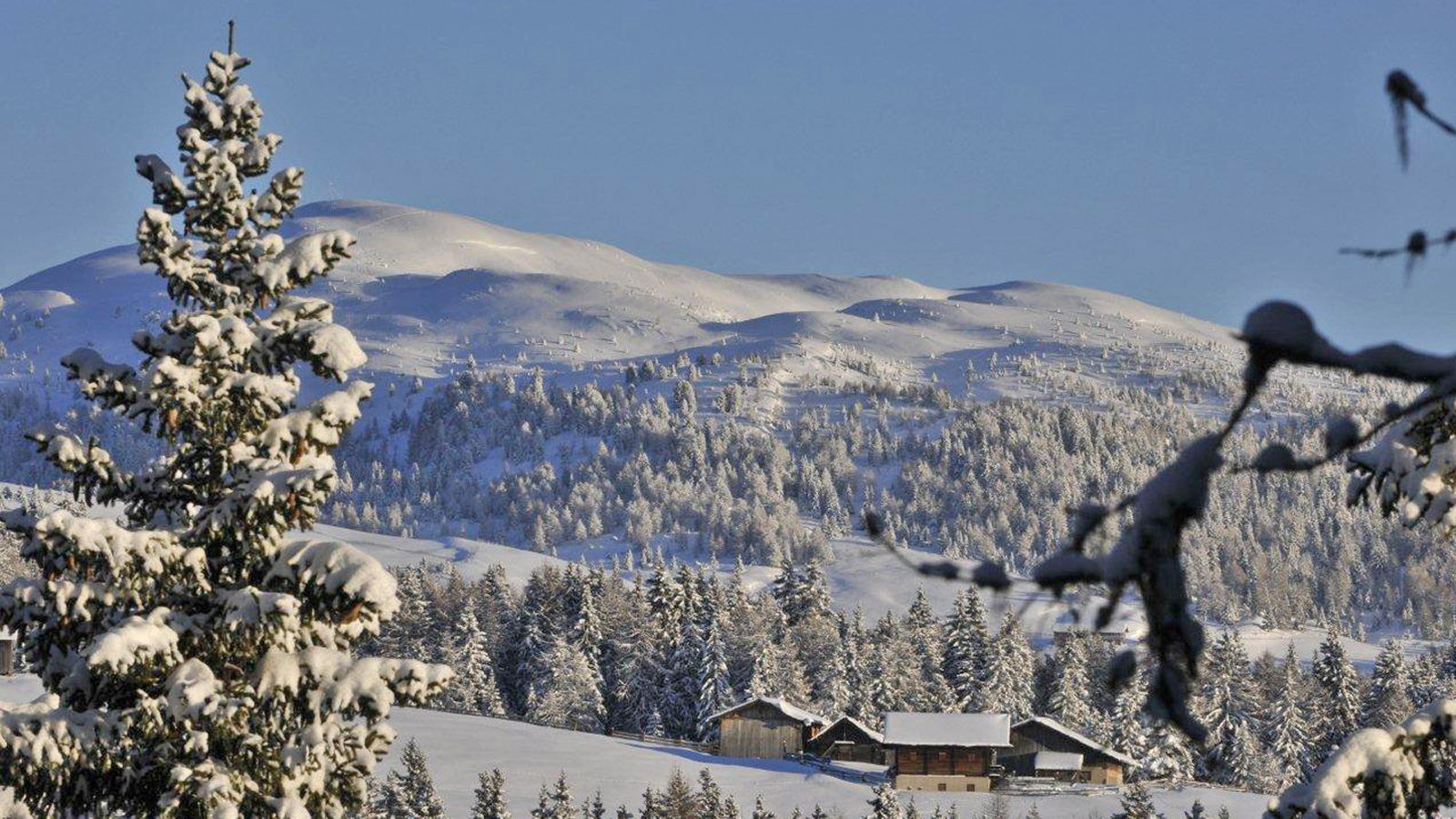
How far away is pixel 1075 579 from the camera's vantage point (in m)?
3.29

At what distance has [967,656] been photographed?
109 meters

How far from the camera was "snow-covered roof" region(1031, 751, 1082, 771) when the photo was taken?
9081 centimetres

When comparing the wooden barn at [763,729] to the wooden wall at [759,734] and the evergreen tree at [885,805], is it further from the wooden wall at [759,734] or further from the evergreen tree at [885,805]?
the evergreen tree at [885,805]

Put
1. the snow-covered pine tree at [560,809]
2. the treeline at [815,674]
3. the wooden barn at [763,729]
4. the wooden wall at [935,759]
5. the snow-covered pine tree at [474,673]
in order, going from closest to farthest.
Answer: the snow-covered pine tree at [560,809], the wooden wall at [935,759], the wooden barn at [763,729], the treeline at [815,674], the snow-covered pine tree at [474,673]

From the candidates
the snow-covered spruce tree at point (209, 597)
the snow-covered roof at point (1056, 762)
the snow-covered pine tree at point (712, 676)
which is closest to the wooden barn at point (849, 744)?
the snow-covered roof at point (1056, 762)

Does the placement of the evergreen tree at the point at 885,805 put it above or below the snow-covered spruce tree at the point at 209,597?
below

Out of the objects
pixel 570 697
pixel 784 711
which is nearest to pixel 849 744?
pixel 784 711

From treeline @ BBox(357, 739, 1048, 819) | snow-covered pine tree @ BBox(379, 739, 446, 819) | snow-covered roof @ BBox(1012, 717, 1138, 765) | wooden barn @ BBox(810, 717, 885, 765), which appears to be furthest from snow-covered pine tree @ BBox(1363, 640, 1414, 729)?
snow-covered pine tree @ BBox(379, 739, 446, 819)

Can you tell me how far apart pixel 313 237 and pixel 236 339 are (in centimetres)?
144

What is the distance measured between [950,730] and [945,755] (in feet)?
4.32

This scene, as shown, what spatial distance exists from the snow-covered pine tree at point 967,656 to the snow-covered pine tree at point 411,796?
4947 cm

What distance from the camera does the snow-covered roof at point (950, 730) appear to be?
290 feet

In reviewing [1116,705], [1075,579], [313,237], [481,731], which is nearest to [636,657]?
[481,731]

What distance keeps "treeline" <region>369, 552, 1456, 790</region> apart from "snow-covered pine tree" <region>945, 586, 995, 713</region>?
125 millimetres
